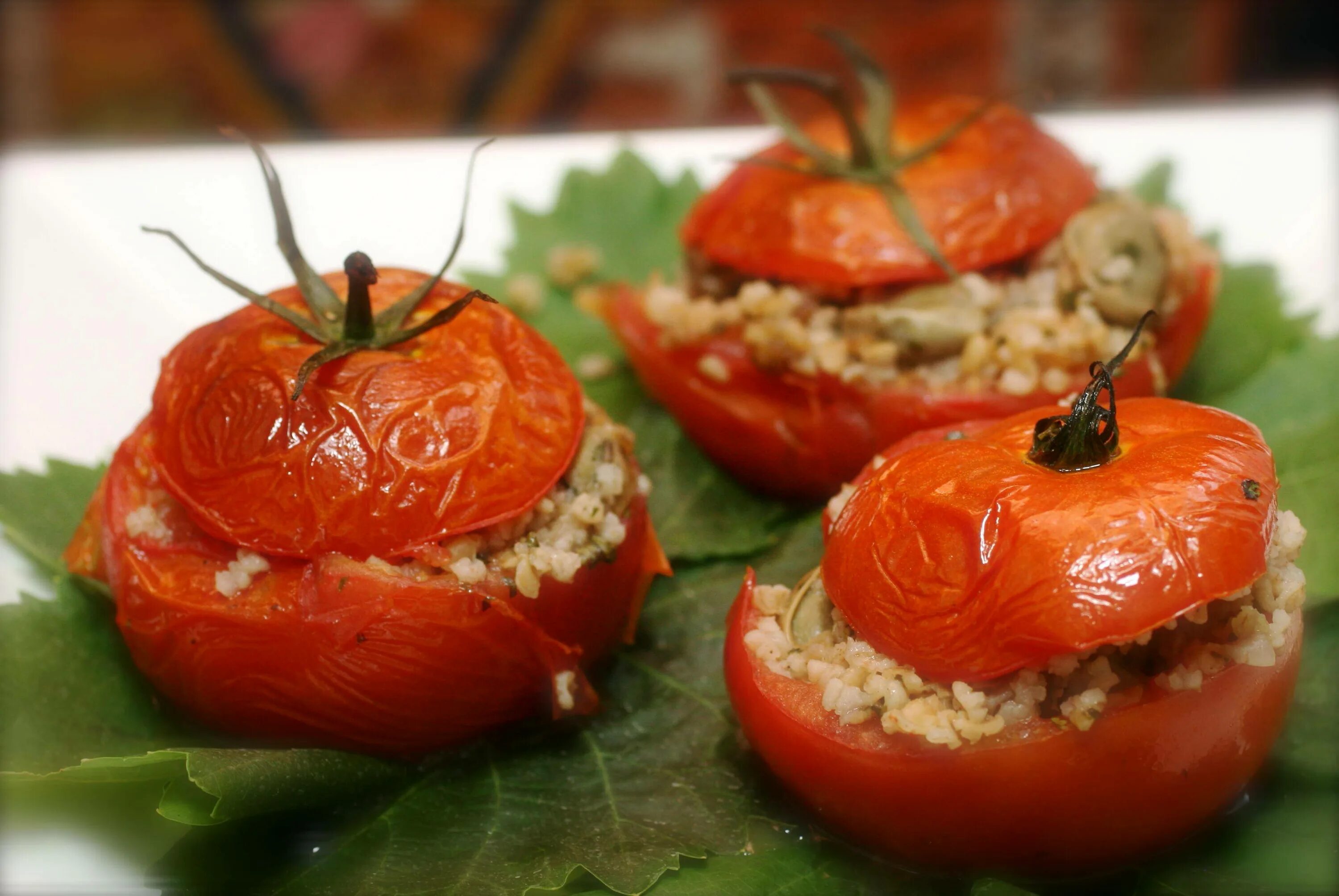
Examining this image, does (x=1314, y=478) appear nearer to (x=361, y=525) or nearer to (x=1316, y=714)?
(x=1316, y=714)

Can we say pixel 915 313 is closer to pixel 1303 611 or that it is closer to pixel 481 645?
pixel 1303 611

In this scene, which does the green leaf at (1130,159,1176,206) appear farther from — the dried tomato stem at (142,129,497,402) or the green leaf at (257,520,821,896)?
the dried tomato stem at (142,129,497,402)

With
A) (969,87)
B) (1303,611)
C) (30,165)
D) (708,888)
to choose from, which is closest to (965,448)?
(1303,611)

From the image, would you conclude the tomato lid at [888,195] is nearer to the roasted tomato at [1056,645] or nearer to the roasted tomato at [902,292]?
the roasted tomato at [902,292]

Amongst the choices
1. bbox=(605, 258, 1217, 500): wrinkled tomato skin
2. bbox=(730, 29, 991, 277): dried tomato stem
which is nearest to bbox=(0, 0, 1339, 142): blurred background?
bbox=(730, 29, 991, 277): dried tomato stem

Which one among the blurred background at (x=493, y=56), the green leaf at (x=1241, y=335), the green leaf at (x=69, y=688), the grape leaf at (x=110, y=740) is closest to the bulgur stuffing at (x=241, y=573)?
the grape leaf at (x=110, y=740)
